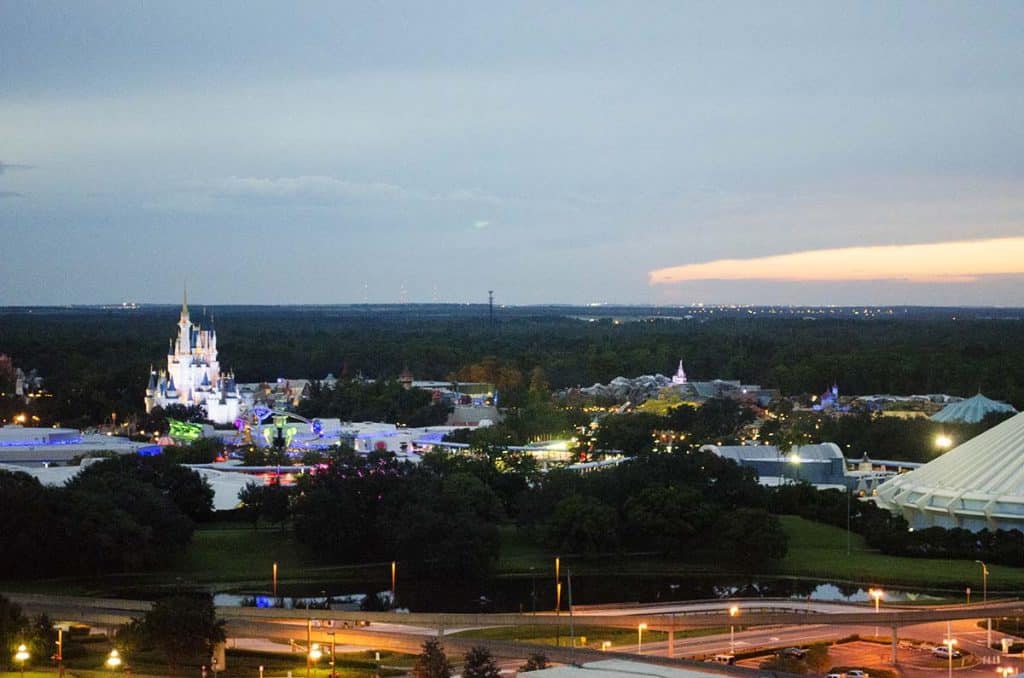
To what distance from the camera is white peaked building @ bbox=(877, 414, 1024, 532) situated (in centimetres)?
5869

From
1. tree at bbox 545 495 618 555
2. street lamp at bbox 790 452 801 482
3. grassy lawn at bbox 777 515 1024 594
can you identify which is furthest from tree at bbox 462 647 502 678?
street lamp at bbox 790 452 801 482

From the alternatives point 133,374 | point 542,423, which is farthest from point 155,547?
point 133,374

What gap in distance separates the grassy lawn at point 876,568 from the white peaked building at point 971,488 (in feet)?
11.0

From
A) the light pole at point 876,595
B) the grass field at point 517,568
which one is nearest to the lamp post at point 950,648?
the light pole at point 876,595

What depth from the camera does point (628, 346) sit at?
18325 centimetres

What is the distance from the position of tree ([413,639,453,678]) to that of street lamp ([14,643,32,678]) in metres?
9.58

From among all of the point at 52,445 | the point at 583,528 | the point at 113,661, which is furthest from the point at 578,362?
the point at 113,661

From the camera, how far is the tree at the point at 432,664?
113ft

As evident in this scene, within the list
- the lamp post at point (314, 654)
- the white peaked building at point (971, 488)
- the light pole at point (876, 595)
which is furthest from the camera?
the white peaked building at point (971, 488)

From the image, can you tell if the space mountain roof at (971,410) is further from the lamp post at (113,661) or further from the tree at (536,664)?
the lamp post at (113,661)

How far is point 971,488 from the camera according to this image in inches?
2381

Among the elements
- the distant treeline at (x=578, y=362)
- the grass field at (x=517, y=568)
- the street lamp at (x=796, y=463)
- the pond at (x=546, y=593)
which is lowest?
the pond at (x=546, y=593)

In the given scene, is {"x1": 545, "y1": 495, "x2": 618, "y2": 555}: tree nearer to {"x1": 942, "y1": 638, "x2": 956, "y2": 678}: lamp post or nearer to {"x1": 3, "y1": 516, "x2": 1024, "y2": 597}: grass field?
{"x1": 3, "y1": 516, "x2": 1024, "y2": 597}: grass field

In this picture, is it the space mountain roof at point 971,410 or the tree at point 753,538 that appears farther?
the space mountain roof at point 971,410
